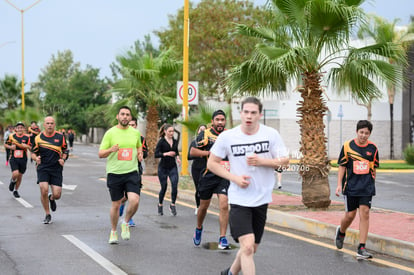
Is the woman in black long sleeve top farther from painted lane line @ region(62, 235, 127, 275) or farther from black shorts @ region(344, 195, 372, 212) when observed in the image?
black shorts @ region(344, 195, 372, 212)

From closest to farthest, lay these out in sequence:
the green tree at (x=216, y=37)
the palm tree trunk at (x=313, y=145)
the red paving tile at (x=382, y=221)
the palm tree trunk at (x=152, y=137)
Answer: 1. the red paving tile at (x=382, y=221)
2. the palm tree trunk at (x=313, y=145)
3. the palm tree trunk at (x=152, y=137)
4. the green tree at (x=216, y=37)

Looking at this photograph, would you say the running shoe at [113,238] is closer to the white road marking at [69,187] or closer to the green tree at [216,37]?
the white road marking at [69,187]

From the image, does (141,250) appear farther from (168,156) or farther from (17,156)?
(17,156)

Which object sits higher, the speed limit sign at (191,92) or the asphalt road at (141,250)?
the speed limit sign at (191,92)

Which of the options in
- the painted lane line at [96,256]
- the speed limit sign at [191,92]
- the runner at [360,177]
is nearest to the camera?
the painted lane line at [96,256]

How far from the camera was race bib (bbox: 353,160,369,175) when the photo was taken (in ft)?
25.3

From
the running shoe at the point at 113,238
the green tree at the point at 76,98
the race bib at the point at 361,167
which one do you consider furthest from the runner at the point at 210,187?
the green tree at the point at 76,98

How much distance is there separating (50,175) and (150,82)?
34.7ft

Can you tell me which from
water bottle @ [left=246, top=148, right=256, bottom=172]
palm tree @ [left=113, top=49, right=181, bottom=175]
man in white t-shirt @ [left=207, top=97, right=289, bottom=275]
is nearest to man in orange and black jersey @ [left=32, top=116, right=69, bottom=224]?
man in white t-shirt @ [left=207, top=97, right=289, bottom=275]

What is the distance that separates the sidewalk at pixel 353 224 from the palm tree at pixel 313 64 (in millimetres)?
733

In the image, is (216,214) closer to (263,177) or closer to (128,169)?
(128,169)

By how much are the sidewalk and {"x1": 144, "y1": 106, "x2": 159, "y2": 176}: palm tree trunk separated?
309 inches

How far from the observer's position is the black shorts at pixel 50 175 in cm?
1045

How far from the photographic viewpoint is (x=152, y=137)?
2088 cm
